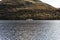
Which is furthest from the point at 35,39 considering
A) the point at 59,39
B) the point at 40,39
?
the point at 59,39

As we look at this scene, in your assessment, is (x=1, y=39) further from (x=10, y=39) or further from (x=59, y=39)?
(x=59, y=39)

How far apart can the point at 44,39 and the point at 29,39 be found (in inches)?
144

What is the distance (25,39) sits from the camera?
73.4 meters

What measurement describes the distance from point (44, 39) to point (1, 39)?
34.2ft

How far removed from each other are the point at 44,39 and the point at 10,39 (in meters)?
8.27

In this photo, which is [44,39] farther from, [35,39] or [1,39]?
[1,39]

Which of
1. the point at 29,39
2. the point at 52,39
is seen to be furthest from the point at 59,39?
the point at 29,39

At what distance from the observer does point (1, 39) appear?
71.9 m

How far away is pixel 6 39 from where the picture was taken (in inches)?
2852

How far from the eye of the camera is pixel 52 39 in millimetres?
74250

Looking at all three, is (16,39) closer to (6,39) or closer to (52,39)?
(6,39)

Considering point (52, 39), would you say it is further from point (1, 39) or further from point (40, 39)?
point (1, 39)

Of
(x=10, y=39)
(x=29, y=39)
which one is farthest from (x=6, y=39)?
(x=29, y=39)

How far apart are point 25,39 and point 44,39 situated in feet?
15.2
